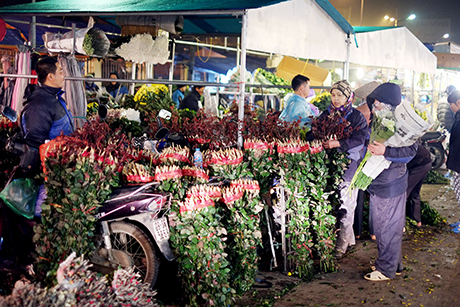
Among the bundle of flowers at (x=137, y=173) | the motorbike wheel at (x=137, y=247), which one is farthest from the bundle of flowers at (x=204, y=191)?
the motorbike wheel at (x=137, y=247)

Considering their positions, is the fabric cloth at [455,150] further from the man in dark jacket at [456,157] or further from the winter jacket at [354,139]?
the winter jacket at [354,139]

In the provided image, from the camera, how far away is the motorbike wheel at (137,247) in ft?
12.0

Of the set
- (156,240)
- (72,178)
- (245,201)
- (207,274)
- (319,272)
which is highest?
(72,178)

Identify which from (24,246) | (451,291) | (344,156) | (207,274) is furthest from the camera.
Result: (344,156)

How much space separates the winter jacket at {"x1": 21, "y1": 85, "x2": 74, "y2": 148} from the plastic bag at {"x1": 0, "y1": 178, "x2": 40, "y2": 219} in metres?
0.40

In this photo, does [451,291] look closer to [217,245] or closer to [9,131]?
[217,245]

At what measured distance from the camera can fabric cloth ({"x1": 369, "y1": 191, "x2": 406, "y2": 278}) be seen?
445 centimetres

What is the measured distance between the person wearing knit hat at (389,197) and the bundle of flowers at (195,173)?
1.98 meters

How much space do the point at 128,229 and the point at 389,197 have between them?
2900 millimetres

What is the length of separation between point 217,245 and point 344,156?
2.36m

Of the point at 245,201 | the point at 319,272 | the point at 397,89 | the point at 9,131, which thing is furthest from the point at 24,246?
the point at 397,89

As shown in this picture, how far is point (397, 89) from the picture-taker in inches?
174

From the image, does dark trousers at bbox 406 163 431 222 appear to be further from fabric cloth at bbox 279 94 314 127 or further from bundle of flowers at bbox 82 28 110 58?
bundle of flowers at bbox 82 28 110 58

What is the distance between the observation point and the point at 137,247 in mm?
3895
